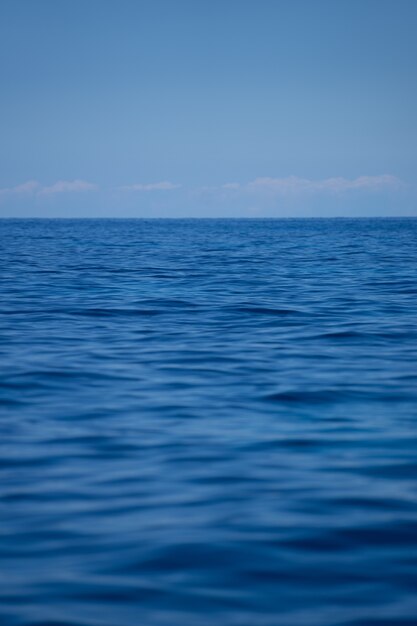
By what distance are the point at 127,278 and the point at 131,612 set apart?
1920 centimetres

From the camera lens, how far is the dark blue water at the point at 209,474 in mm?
4195

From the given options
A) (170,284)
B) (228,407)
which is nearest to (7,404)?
(228,407)

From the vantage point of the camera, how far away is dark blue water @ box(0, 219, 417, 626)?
13.8 feet

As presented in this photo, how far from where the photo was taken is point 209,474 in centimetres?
602

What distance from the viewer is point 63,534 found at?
194 inches

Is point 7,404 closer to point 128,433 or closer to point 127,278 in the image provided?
point 128,433

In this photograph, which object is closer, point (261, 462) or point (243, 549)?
point (243, 549)

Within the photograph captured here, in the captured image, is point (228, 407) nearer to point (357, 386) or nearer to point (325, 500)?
point (357, 386)

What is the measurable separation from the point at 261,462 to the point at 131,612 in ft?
8.02

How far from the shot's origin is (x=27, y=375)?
9.49 m

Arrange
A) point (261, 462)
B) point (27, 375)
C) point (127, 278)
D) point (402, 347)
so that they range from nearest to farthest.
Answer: point (261, 462), point (27, 375), point (402, 347), point (127, 278)

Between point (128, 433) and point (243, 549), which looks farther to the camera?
point (128, 433)

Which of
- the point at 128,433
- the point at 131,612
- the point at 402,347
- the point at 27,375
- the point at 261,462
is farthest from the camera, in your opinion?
the point at 402,347

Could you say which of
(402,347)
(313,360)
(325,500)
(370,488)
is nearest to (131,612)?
(325,500)
